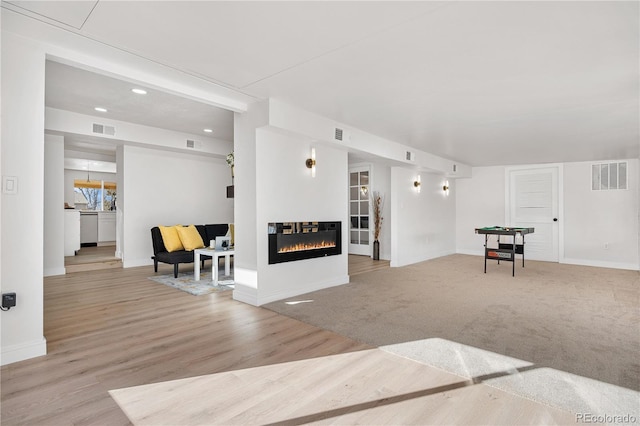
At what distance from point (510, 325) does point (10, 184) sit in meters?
4.48

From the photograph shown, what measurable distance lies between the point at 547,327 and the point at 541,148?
13.9 feet

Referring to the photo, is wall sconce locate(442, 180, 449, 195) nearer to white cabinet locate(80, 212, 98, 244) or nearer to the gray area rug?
the gray area rug

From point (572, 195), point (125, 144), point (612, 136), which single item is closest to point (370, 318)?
point (612, 136)

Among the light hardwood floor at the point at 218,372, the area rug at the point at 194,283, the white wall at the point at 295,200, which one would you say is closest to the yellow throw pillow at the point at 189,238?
the area rug at the point at 194,283

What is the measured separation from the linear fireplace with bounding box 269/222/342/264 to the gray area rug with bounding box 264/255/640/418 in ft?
1.85

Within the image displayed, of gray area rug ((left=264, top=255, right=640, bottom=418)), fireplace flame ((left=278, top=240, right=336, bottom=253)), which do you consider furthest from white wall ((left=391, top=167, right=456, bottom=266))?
fireplace flame ((left=278, top=240, right=336, bottom=253))

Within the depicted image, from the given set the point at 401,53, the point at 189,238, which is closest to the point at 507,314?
the point at 401,53

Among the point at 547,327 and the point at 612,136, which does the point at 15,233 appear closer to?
the point at 547,327

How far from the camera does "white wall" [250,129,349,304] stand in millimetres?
4074

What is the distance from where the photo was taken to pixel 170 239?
5.85 m

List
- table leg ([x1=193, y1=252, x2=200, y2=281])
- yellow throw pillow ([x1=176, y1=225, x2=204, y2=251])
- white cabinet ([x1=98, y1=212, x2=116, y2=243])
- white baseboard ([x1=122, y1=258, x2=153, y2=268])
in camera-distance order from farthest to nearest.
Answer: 1. white cabinet ([x1=98, y1=212, x2=116, y2=243])
2. white baseboard ([x1=122, y1=258, x2=153, y2=268])
3. yellow throw pillow ([x1=176, y1=225, x2=204, y2=251])
4. table leg ([x1=193, y1=252, x2=200, y2=281])

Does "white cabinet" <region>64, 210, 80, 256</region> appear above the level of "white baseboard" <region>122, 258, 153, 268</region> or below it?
above

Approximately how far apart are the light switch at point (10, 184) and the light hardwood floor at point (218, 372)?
4.12 ft

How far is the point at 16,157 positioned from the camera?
96.7 inches
